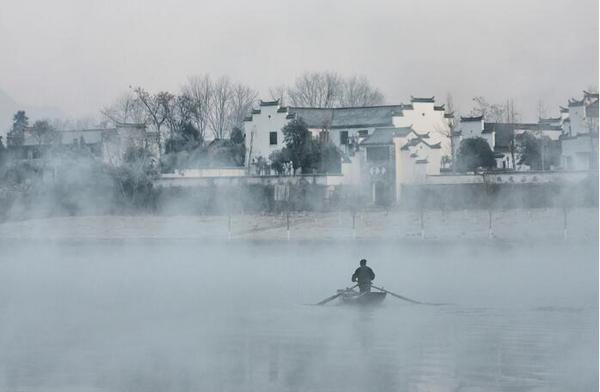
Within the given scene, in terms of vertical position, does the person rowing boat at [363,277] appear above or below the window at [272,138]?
below

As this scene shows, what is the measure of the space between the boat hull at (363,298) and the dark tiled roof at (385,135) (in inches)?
1254

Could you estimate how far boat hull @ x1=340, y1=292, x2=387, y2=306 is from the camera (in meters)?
31.1

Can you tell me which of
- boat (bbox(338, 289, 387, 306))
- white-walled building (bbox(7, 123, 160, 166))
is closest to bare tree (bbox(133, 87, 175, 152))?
white-walled building (bbox(7, 123, 160, 166))

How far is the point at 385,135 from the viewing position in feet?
209

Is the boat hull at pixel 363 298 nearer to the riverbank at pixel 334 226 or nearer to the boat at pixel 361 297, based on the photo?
the boat at pixel 361 297

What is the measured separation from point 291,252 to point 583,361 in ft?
92.9

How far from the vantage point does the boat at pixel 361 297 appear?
31.1m

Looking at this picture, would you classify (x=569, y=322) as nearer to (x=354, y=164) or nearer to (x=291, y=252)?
(x=291, y=252)

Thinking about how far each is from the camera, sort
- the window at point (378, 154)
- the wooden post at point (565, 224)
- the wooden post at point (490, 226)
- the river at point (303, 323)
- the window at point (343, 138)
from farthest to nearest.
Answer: the window at point (343, 138), the window at point (378, 154), the wooden post at point (490, 226), the wooden post at point (565, 224), the river at point (303, 323)

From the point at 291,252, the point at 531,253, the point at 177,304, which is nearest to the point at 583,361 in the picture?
the point at 177,304

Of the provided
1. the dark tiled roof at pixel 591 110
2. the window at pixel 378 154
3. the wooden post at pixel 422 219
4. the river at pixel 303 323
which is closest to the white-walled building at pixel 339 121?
the window at pixel 378 154

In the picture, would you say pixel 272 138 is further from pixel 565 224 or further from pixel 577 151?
pixel 565 224

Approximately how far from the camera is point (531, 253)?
154 feet

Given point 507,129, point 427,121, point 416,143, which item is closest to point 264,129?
point 427,121
